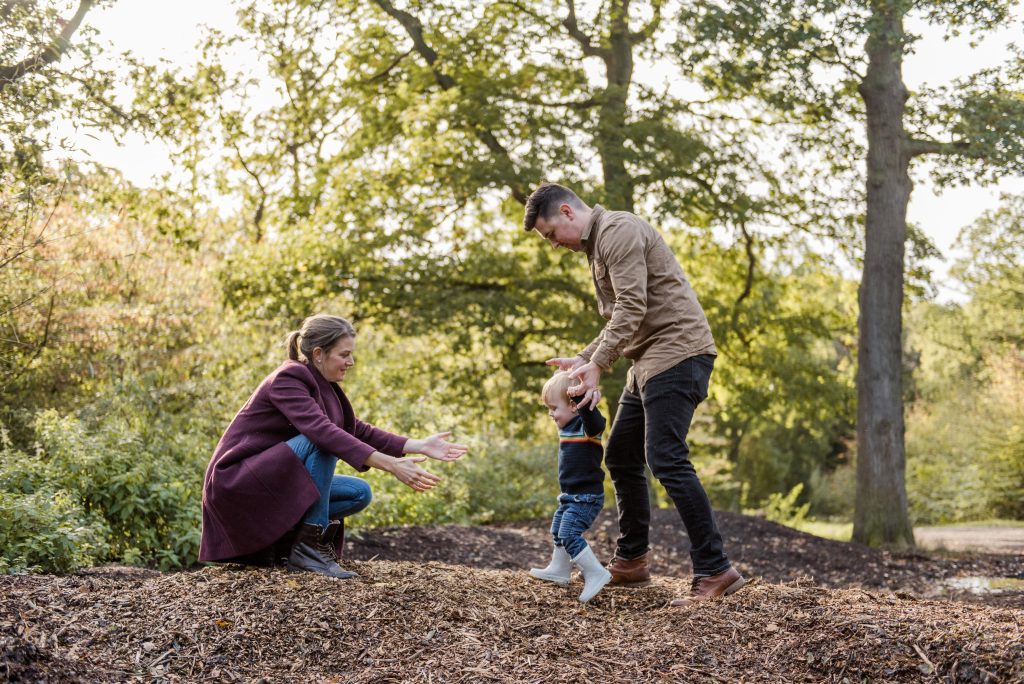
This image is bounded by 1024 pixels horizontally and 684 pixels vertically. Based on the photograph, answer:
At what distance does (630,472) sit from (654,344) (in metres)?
0.74

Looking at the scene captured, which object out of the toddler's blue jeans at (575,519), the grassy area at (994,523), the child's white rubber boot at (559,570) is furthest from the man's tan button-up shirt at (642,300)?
the grassy area at (994,523)

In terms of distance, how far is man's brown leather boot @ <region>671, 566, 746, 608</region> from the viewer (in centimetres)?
439

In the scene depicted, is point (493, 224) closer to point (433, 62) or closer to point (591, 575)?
point (433, 62)

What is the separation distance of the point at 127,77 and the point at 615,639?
6768 millimetres

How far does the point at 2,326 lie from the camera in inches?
252

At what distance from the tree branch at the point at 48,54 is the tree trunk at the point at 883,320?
770cm

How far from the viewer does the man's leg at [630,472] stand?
4801 millimetres

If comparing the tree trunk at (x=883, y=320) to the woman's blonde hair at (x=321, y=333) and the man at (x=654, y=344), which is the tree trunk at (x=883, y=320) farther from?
the woman's blonde hair at (x=321, y=333)

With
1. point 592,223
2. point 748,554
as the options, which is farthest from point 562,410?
point 748,554

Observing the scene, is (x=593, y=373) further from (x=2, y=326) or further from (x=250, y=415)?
A: (x=2, y=326)

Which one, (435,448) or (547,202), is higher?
(547,202)

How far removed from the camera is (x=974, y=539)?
1192 cm

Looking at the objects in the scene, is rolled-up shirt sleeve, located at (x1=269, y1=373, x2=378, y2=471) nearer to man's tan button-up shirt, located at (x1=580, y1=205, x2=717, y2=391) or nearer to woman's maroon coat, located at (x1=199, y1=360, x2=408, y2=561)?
woman's maroon coat, located at (x1=199, y1=360, x2=408, y2=561)

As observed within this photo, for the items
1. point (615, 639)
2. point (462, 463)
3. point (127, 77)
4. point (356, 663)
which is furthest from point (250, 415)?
point (462, 463)
